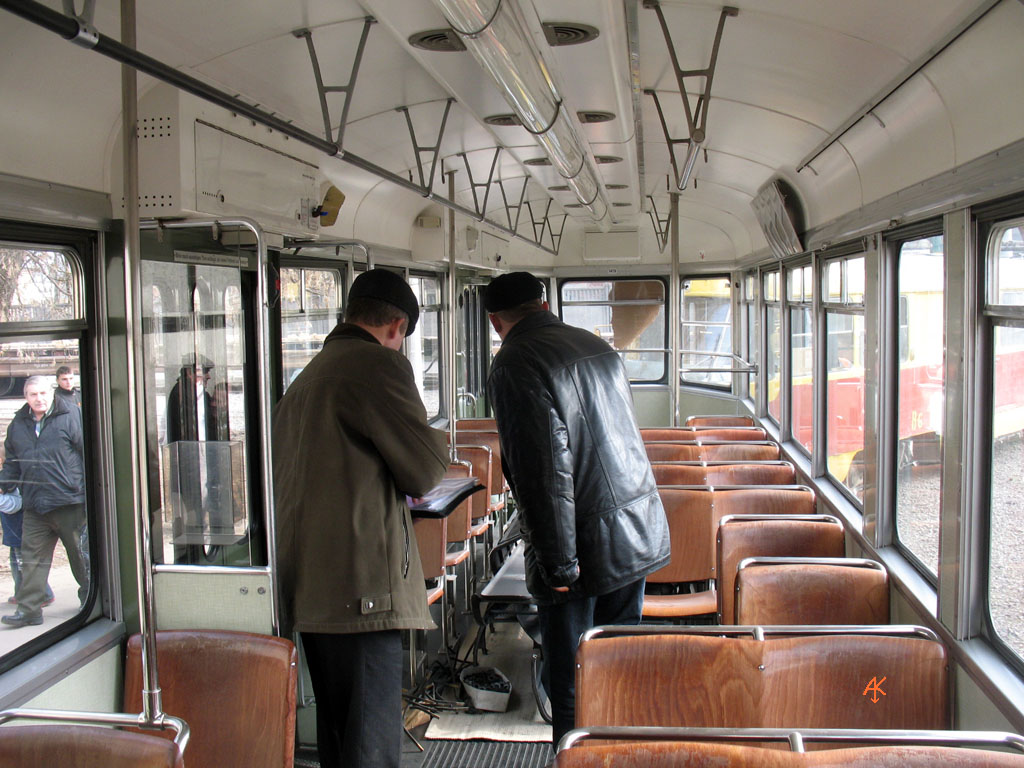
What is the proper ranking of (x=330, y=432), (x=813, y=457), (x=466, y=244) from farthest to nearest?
(x=466, y=244) → (x=813, y=457) → (x=330, y=432)

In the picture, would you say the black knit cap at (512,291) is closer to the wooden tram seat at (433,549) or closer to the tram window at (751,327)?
the wooden tram seat at (433,549)

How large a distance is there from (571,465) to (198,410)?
6.01ft

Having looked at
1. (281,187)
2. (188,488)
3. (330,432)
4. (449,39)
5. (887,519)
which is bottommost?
(887,519)

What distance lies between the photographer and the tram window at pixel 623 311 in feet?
36.9

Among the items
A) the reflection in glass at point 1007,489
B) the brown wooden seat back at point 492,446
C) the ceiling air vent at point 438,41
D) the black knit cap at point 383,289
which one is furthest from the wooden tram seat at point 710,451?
the black knit cap at point 383,289

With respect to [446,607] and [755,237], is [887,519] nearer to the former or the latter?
[446,607]

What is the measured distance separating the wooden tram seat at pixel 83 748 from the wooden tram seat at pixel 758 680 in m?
0.96

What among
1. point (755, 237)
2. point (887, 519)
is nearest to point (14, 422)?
point (887, 519)

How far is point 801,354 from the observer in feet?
22.9

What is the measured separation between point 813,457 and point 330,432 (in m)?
4.42

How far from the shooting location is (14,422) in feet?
8.80

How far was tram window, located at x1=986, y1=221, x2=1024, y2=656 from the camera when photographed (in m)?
2.66

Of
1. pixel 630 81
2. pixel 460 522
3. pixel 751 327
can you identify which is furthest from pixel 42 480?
pixel 751 327

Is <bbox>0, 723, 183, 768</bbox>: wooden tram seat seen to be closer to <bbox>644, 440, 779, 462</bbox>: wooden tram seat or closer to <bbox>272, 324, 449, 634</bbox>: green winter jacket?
<bbox>272, 324, 449, 634</bbox>: green winter jacket
